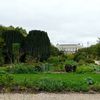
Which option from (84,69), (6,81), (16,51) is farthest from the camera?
(16,51)

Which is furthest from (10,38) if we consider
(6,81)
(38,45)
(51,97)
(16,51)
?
(51,97)

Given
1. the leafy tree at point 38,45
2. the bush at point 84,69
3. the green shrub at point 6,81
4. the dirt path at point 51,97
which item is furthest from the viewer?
the leafy tree at point 38,45

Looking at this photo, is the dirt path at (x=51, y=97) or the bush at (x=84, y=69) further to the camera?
the bush at (x=84, y=69)

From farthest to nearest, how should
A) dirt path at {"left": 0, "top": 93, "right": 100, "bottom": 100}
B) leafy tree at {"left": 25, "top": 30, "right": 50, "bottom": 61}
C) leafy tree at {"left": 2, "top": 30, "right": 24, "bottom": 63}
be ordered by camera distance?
leafy tree at {"left": 25, "top": 30, "right": 50, "bottom": 61}, leafy tree at {"left": 2, "top": 30, "right": 24, "bottom": 63}, dirt path at {"left": 0, "top": 93, "right": 100, "bottom": 100}

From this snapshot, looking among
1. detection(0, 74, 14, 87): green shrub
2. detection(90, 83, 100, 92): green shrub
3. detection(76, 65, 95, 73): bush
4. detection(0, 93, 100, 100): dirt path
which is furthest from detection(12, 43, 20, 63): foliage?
detection(0, 93, 100, 100): dirt path

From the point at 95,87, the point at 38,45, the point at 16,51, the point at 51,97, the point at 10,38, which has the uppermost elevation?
the point at 10,38

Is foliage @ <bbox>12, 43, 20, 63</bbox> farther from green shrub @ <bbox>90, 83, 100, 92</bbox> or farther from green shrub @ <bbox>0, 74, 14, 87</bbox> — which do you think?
green shrub @ <bbox>90, 83, 100, 92</bbox>

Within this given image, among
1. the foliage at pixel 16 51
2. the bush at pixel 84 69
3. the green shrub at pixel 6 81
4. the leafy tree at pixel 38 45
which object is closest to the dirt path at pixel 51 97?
the green shrub at pixel 6 81

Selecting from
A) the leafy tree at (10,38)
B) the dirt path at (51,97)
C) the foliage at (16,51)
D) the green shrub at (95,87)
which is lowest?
the dirt path at (51,97)

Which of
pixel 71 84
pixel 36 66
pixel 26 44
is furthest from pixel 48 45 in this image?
pixel 71 84

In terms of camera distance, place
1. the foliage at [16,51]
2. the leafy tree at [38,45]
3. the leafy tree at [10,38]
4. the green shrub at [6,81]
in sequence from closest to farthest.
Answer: the green shrub at [6,81] → the foliage at [16,51] → the leafy tree at [10,38] → the leafy tree at [38,45]

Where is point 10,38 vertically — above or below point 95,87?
above

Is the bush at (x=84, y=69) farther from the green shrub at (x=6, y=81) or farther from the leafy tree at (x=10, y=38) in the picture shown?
the leafy tree at (x=10, y=38)

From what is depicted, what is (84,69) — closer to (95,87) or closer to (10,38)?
(95,87)
